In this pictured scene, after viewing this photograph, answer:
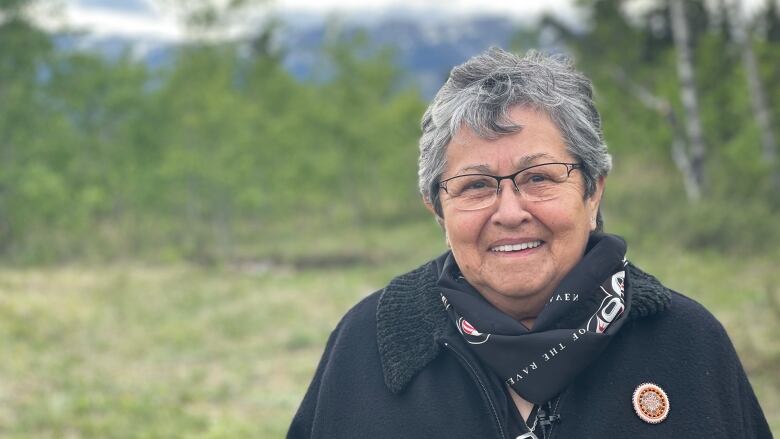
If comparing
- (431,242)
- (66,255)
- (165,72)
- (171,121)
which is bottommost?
(431,242)

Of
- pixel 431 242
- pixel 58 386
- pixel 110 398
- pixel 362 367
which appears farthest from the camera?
pixel 431 242

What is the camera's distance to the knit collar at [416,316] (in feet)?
7.66

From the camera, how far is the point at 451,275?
2543mm

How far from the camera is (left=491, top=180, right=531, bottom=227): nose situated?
2.32 m

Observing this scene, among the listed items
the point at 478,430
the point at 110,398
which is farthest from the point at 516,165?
the point at 110,398

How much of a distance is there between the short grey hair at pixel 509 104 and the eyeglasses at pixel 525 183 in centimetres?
8

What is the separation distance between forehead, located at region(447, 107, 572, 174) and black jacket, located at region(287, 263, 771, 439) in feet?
1.42

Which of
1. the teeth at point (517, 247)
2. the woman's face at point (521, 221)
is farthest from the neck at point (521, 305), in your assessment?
the teeth at point (517, 247)

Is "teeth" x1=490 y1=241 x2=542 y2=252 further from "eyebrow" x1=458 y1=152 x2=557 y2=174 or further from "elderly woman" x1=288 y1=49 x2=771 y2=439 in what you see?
"eyebrow" x1=458 y1=152 x2=557 y2=174

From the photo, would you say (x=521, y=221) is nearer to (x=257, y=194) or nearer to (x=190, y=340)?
(x=190, y=340)

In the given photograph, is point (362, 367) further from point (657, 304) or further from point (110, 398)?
point (110, 398)

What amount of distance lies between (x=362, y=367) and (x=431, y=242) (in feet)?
70.5

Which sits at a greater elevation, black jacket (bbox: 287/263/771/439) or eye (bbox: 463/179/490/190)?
eye (bbox: 463/179/490/190)

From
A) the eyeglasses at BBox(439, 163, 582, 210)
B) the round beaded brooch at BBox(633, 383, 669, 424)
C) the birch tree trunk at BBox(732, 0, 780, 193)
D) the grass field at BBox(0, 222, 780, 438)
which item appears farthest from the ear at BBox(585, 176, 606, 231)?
the birch tree trunk at BBox(732, 0, 780, 193)
